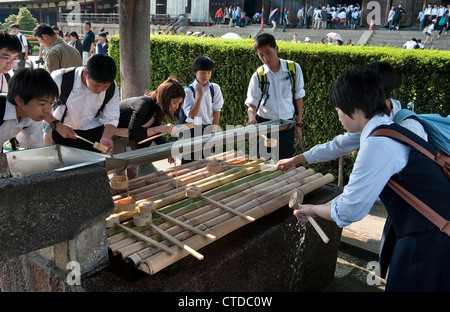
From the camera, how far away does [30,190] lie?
1.49 meters

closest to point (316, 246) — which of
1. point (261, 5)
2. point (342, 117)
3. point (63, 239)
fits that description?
point (342, 117)

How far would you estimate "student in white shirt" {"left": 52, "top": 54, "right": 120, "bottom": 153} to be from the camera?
10.5 ft

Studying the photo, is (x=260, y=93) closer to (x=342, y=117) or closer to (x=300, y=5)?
(x=342, y=117)

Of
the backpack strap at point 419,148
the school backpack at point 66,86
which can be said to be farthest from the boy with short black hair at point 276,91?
the backpack strap at point 419,148

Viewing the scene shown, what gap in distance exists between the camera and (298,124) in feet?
14.0

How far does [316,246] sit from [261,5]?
28.2 metres

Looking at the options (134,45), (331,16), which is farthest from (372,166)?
(331,16)

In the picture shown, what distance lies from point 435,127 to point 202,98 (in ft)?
8.68

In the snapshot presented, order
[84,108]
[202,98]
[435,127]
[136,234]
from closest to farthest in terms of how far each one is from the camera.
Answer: [136,234], [435,127], [84,108], [202,98]

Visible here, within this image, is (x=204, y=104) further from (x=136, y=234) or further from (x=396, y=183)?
(x=396, y=183)

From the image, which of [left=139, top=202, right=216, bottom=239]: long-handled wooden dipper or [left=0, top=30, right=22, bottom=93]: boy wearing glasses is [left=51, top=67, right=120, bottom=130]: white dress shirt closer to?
[left=0, top=30, right=22, bottom=93]: boy wearing glasses

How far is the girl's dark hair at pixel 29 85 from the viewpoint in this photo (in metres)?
2.43

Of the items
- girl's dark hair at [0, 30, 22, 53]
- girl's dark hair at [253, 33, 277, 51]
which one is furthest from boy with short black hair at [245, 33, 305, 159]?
girl's dark hair at [0, 30, 22, 53]
